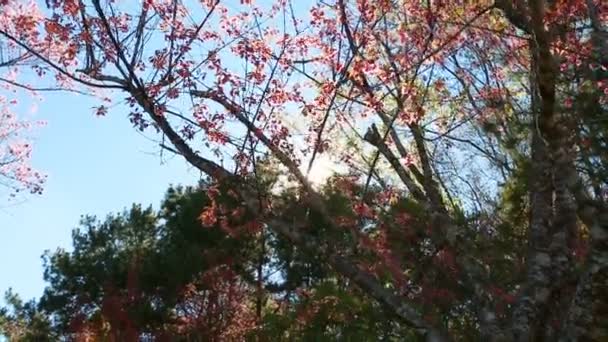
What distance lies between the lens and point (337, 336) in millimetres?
9531

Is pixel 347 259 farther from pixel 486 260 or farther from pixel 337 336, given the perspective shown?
pixel 337 336

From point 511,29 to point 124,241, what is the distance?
10332 millimetres

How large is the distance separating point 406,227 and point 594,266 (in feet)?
14.6

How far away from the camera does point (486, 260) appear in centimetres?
741

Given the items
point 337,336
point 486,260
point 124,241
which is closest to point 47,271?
point 124,241

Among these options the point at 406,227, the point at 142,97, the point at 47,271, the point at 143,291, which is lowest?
the point at 142,97

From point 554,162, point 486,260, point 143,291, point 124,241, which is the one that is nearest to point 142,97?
point 554,162

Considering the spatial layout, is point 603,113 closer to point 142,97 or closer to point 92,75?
point 142,97

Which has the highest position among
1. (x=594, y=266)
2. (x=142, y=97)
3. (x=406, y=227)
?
(x=406, y=227)

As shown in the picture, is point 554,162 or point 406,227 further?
point 406,227

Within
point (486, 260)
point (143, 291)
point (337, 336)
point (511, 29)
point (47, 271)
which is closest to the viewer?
point (511, 29)

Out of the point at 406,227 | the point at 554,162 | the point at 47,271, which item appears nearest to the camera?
the point at 554,162

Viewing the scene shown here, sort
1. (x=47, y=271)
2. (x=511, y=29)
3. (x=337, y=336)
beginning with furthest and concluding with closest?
(x=47, y=271) < (x=337, y=336) < (x=511, y=29)

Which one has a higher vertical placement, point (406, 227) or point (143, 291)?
point (143, 291)
